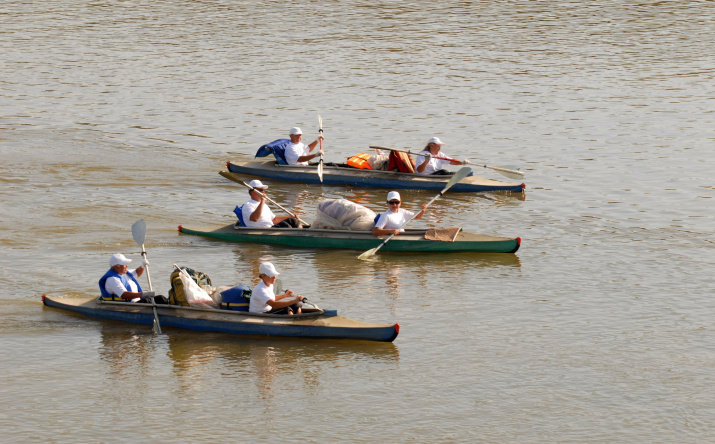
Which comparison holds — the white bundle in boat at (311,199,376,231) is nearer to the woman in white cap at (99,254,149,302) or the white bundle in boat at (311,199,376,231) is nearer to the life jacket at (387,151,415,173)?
the life jacket at (387,151,415,173)

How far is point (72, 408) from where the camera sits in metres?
13.4

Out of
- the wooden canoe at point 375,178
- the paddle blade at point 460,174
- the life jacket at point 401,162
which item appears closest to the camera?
the paddle blade at point 460,174

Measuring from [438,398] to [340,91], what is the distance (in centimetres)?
2283

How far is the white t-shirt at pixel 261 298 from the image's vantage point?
15.1 m

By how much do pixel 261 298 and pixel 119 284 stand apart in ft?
7.69

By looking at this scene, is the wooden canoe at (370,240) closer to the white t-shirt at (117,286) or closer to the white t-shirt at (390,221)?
the white t-shirt at (390,221)

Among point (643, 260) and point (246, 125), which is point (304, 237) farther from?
point (246, 125)

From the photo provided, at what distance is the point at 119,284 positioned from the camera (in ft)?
52.3

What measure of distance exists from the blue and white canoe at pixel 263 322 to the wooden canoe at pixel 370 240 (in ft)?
15.2

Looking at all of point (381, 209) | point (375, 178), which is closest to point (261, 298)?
point (381, 209)

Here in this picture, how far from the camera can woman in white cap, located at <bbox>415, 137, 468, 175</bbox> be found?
955 inches

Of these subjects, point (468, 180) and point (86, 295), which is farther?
point (468, 180)

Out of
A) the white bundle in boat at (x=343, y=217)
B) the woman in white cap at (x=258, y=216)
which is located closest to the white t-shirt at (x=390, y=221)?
the white bundle in boat at (x=343, y=217)

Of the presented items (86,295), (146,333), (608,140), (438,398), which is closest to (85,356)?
(146,333)
